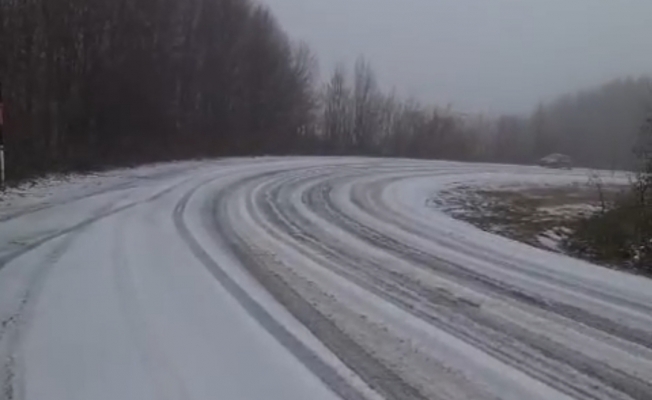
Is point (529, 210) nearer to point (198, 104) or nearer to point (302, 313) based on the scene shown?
point (302, 313)

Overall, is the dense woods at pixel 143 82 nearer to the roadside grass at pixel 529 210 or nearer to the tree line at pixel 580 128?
the roadside grass at pixel 529 210

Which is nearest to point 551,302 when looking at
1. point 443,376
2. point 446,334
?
point 446,334

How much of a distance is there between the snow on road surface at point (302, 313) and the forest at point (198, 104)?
293 inches

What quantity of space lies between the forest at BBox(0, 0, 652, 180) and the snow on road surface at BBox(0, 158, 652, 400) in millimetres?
7449

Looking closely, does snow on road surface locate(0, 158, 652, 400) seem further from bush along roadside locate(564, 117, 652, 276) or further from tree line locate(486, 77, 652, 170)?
tree line locate(486, 77, 652, 170)

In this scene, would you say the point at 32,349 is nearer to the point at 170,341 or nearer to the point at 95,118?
the point at 170,341

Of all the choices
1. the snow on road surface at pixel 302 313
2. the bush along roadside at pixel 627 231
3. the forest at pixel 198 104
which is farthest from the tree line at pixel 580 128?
the snow on road surface at pixel 302 313

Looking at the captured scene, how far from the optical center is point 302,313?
254 inches

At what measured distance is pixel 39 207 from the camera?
1316 cm

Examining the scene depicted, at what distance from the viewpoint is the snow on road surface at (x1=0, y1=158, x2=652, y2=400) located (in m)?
4.82

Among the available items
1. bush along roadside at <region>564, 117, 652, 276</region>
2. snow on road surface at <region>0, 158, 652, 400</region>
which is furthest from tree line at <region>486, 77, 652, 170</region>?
snow on road surface at <region>0, 158, 652, 400</region>

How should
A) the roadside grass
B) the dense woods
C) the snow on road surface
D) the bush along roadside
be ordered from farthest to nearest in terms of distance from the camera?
the dense woods < the roadside grass < the bush along roadside < the snow on road surface

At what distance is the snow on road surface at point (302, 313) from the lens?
4.82 meters

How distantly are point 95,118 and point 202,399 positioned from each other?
87.9 feet
